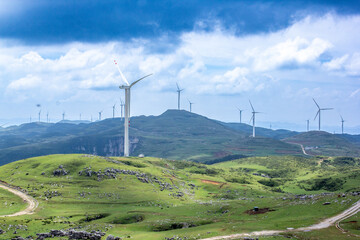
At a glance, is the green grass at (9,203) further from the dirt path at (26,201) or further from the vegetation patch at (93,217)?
the vegetation patch at (93,217)

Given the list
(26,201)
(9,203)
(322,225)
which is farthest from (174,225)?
(9,203)

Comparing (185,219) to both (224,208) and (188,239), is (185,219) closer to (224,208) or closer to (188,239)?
(224,208)

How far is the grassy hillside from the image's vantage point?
89.7m

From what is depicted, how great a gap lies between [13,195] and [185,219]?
69728 mm

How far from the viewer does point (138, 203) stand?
13850cm

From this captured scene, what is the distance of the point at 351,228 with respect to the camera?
73.8 m

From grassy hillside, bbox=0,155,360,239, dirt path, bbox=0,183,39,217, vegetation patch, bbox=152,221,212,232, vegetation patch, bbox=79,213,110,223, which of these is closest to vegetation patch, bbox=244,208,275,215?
grassy hillside, bbox=0,155,360,239

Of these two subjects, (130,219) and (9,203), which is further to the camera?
(9,203)

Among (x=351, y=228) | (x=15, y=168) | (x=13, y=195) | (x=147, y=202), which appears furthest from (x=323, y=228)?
(x=15, y=168)

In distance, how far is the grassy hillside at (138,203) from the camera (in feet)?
294

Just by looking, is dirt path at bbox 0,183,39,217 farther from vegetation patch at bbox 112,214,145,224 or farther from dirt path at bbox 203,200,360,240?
dirt path at bbox 203,200,360,240

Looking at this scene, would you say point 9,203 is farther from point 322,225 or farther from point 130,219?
point 322,225

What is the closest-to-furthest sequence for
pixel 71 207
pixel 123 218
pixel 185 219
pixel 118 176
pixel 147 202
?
pixel 185 219, pixel 123 218, pixel 71 207, pixel 147 202, pixel 118 176

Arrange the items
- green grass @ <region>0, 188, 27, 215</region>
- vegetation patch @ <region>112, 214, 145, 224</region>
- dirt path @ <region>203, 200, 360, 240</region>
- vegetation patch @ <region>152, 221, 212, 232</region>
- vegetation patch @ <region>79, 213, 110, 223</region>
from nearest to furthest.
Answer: dirt path @ <region>203, 200, 360, 240</region> → vegetation patch @ <region>152, 221, 212, 232</region> → vegetation patch @ <region>112, 214, 145, 224</region> → vegetation patch @ <region>79, 213, 110, 223</region> → green grass @ <region>0, 188, 27, 215</region>
